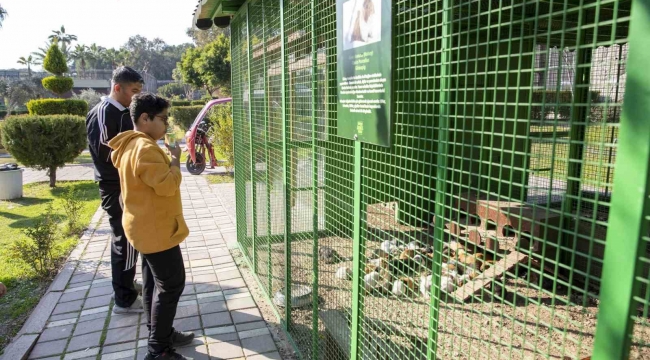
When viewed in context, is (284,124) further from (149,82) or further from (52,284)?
(149,82)

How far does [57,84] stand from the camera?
46.9 ft

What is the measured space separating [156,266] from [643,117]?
110 inches

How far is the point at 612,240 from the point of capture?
3.13 feet

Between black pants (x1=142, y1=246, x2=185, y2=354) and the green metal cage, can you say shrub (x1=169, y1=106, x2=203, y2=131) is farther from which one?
black pants (x1=142, y1=246, x2=185, y2=354)

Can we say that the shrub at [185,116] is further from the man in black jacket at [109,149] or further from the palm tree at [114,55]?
the palm tree at [114,55]

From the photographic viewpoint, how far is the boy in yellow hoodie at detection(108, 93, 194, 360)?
2.74 metres

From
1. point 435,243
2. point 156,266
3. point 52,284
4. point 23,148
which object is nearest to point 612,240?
point 435,243

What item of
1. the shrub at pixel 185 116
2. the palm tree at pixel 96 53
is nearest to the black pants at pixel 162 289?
the shrub at pixel 185 116

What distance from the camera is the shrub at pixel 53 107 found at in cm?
1351

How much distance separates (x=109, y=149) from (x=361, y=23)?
8.60 feet

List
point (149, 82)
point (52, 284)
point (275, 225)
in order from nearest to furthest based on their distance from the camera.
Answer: point (275, 225) → point (52, 284) → point (149, 82)

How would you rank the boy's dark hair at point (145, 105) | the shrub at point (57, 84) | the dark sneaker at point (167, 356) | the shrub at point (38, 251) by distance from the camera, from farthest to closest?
the shrub at point (57, 84)
the shrub at point (38, 251)
the dark sneaker at point (167, 356)
the boy's dark hair at point (145, 105)

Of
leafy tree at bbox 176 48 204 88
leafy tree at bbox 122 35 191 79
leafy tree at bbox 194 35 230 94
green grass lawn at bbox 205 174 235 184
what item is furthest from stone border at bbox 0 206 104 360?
leafy tree at bbox 122 35 191 79

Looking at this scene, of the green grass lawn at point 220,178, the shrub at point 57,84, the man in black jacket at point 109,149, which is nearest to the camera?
the man in black jacket at point 109,149
